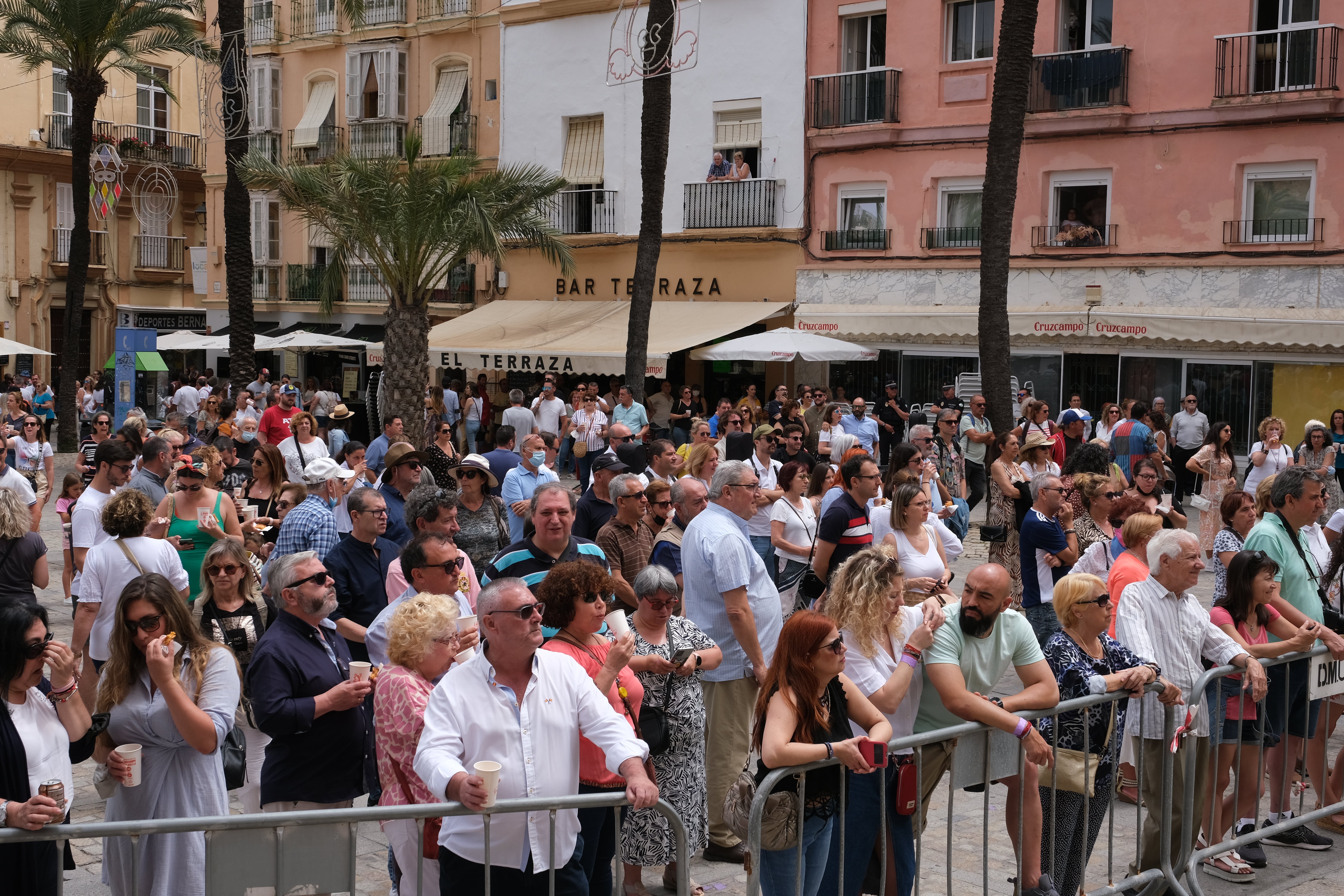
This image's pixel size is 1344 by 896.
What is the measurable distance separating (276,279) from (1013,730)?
33.5 meters

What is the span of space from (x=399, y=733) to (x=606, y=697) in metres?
0.70

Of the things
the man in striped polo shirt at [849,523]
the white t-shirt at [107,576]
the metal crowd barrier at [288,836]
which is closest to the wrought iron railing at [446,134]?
the man in striped polo shirt at [849,523]

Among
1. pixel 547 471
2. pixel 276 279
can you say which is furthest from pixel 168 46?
pixel 547 471

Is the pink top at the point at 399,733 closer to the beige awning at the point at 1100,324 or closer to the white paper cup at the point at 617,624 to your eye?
the white paper cup at the point at 617,624

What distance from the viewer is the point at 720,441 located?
17.0 metres

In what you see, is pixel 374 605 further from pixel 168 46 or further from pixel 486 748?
pixel 168 46

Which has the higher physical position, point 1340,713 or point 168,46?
point 168,46

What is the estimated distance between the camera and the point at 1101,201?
926 inches

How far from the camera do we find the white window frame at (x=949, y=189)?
970 inches

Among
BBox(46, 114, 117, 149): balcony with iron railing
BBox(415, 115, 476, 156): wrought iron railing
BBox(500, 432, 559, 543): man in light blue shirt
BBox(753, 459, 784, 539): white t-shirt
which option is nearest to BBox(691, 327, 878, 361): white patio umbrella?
BBox(753, 459, 784, 539): white t-shirt

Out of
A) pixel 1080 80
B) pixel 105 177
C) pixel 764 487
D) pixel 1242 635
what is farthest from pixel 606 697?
pixel 105 177

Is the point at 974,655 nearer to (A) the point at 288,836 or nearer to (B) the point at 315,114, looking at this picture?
(A) the point at 288,836

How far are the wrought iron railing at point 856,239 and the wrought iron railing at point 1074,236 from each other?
2.83 metres

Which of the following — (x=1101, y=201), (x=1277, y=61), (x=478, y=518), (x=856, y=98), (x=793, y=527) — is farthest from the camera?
(x=856, y=98)
